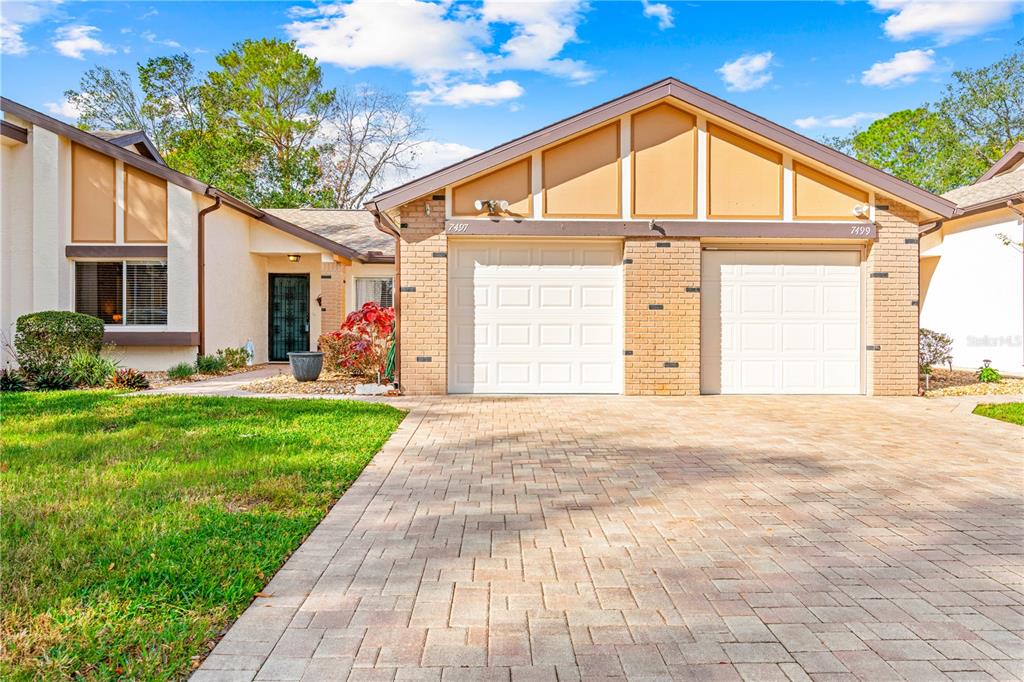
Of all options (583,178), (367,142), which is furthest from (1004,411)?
(367,142)

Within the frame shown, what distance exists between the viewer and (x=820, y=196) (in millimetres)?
11094

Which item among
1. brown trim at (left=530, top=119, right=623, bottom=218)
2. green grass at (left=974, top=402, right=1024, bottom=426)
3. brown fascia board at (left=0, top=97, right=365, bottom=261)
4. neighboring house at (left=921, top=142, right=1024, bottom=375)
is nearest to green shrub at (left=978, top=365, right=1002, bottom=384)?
neighboring house at (left=921, top=142, right=1024, bottom=375)

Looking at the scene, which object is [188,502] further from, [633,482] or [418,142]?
[418,142]

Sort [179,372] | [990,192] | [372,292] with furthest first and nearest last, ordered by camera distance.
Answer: [372,292] < [990,192] < [179,372]

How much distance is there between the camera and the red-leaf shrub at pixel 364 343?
12.5 metres

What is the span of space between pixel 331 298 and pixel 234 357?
2914 mm

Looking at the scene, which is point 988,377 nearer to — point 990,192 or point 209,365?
point 990,192

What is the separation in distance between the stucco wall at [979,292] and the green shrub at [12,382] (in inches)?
795

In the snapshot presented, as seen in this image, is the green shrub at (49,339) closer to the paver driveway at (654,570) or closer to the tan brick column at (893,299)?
the paver driveway at (654,570)

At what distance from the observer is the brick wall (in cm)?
1678

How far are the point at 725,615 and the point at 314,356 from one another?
418 inches

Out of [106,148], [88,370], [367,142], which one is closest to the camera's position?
[88,370]

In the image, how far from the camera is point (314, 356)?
12312mm

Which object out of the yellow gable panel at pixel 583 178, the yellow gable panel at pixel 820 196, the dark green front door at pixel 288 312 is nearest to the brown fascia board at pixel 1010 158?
the yellow gable panel at pixel 820 196
